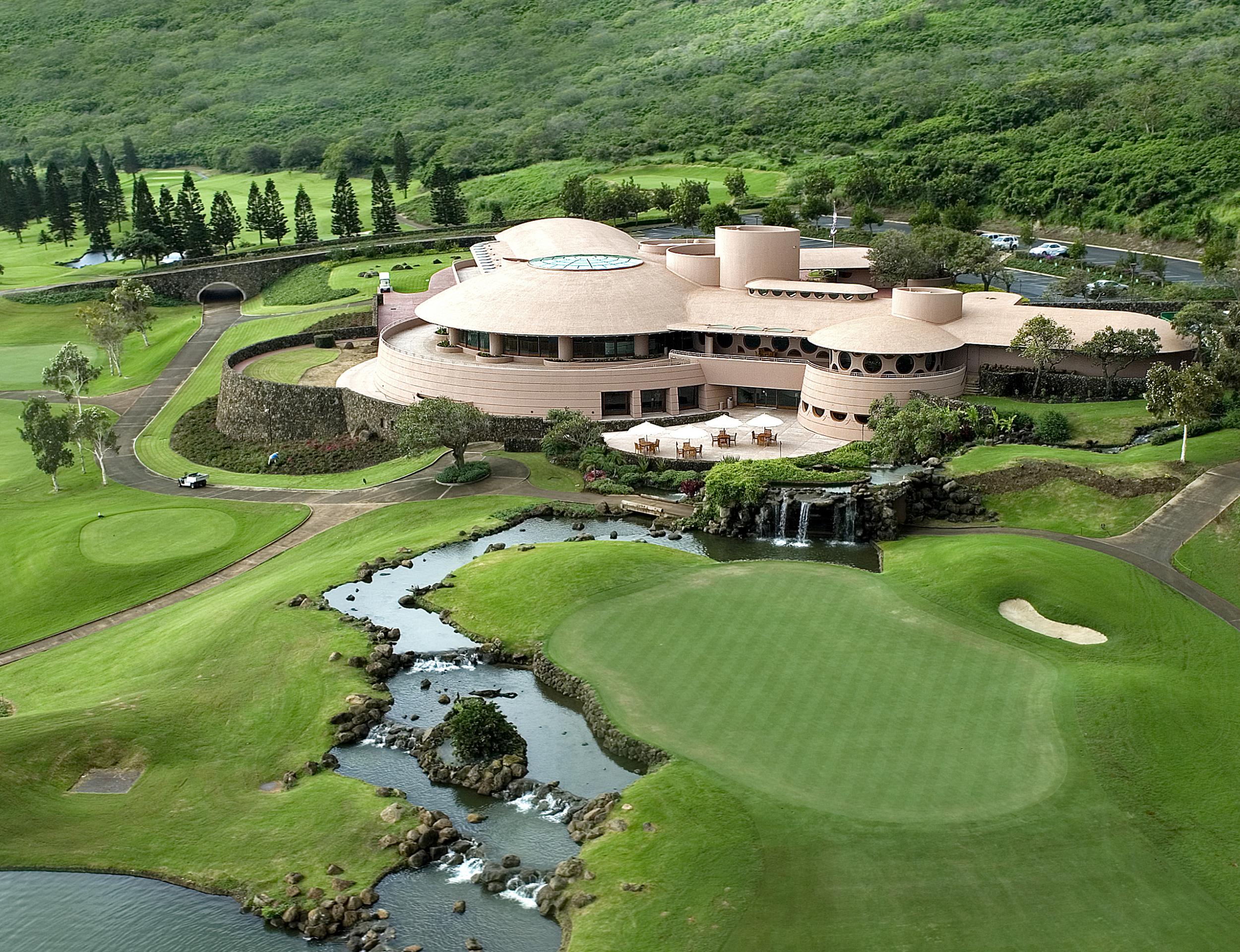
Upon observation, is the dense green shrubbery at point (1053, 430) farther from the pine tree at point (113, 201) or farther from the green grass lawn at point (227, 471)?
the pine tree at point (113, 201)

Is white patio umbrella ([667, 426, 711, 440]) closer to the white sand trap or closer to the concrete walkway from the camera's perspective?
the concrete walkway

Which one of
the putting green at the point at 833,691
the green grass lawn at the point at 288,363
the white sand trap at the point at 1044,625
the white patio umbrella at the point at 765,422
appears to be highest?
the green grass lawn at the point at 288,363

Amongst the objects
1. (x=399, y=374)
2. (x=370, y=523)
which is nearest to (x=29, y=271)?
(x=399, y=374)

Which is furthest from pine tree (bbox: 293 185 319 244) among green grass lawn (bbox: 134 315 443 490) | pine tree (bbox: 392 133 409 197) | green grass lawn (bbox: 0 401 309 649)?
green grass lawn (bbox: 0 401 309 649)

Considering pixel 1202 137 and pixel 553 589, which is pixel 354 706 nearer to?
pixel 553 589

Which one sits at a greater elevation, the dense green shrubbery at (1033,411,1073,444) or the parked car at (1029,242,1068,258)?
the parked car at (1029,242,1068,258)

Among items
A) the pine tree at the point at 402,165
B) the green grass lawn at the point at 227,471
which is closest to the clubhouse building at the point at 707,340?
the green grass lawn at the point at 227,471
